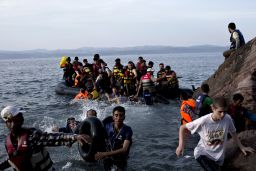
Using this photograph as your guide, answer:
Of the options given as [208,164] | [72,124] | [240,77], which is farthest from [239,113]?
[72,124]

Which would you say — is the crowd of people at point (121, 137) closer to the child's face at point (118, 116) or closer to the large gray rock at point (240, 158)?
the child's face at point (118, 116)

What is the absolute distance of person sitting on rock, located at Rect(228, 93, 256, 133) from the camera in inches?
360

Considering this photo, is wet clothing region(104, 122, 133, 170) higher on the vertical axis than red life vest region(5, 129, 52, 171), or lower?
lower

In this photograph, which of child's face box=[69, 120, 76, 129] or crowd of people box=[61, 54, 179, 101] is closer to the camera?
child's face box=[69, 120, 76, 129]

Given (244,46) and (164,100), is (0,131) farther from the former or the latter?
(244,46)

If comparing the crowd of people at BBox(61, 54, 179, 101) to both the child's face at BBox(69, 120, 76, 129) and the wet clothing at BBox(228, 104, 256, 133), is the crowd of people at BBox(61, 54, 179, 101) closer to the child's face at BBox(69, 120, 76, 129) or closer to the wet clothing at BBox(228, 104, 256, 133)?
the child's face at BBox(69, 120, 76, 129)

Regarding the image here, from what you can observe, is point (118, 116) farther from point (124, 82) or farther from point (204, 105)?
point (124, 82)

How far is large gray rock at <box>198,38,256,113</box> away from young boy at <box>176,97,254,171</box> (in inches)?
218

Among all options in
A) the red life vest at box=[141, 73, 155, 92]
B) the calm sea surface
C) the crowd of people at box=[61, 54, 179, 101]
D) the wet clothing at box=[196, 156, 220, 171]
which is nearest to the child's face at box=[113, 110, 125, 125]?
the wet clothing at box=[196, 156, 220, 171]

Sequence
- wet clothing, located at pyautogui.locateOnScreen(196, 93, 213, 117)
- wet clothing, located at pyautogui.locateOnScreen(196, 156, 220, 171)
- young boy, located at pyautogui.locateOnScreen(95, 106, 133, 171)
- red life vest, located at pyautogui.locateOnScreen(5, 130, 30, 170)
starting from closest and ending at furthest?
red life vest, located at pyautogui.locateOnScreen(5, 130, 30, 170) < wet clothing, located at pyautogui.locateOnScreen(196, 156, 220, 171) < young boy, located at pyautogui.locateOnScreen(95, 106, 133, 171) < wet clothing, located at pyautogui.locateOnScreen(196, 93, 213, 117)

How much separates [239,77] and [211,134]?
7119 mm

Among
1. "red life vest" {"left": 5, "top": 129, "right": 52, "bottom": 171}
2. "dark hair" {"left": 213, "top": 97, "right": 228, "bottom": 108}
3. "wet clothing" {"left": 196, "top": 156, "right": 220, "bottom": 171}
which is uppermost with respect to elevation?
"dark hair" {"left": 213, "top": 97, "right": 228, "bottom": 108}

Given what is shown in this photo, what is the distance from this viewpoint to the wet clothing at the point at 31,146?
4.78 meters

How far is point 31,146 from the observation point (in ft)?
15.8
